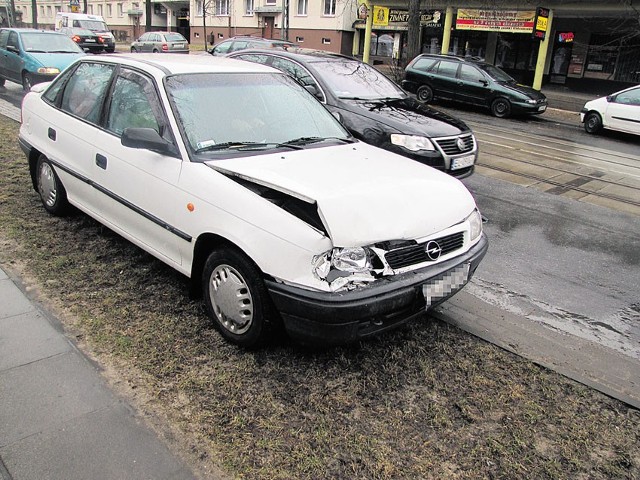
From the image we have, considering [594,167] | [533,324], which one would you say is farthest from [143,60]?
[594,167]

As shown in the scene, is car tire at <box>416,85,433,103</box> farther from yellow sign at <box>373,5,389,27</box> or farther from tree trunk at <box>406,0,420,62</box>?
yellow sign at <box>373,5,389,27</box>

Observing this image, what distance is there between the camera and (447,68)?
58.4 feet

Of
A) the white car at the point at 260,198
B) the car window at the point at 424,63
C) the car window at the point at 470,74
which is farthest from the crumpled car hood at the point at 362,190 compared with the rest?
the car window at the point at 424,63

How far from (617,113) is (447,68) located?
543 cm

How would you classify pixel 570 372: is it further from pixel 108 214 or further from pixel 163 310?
pixel 108 214

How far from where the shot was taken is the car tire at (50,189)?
207 inches

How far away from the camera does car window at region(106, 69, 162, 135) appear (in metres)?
4.11

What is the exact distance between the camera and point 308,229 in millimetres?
3031

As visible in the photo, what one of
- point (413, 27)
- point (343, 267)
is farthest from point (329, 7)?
point (343, 267)

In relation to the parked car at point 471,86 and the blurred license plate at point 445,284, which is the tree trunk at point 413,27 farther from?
the blurred license plate at point 445,284

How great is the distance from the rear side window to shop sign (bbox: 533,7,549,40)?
7.88 m

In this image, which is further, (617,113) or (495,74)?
(495,74)

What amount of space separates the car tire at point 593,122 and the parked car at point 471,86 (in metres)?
1.59

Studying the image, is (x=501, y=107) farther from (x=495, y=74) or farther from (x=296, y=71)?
→ (x=296, y=71)
